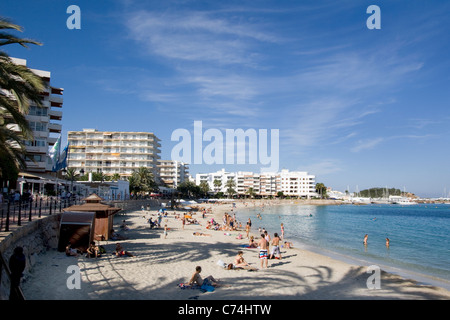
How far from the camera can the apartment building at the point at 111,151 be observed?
282 ft

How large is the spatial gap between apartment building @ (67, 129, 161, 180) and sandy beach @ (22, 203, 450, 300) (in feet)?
233

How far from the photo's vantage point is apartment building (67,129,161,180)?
8594cm

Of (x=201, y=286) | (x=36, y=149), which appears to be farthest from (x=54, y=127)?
(x=201, y=286)

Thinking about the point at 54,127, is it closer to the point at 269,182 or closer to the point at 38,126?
the point at 38,126

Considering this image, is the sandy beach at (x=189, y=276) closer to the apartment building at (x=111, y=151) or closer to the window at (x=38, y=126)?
the window at (x=38, y=126)

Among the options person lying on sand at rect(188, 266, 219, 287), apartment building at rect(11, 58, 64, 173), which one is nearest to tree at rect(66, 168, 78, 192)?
apartment building at rect(11, 58, 64, 173)

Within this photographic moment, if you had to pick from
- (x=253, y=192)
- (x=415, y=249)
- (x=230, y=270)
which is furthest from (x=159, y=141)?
(x=230, y=270)

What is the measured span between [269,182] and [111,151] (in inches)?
3342

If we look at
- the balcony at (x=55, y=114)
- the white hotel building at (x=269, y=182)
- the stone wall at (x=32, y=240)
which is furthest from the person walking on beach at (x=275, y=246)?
the white hotel building at (x=269, y=182)

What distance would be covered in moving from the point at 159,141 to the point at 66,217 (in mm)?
85410

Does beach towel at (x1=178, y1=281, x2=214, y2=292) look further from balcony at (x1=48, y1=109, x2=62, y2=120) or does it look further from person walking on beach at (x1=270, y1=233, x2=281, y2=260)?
balcony at (x1=48, y1=109, x2=62, y2=120)

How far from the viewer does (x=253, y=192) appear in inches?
5620
